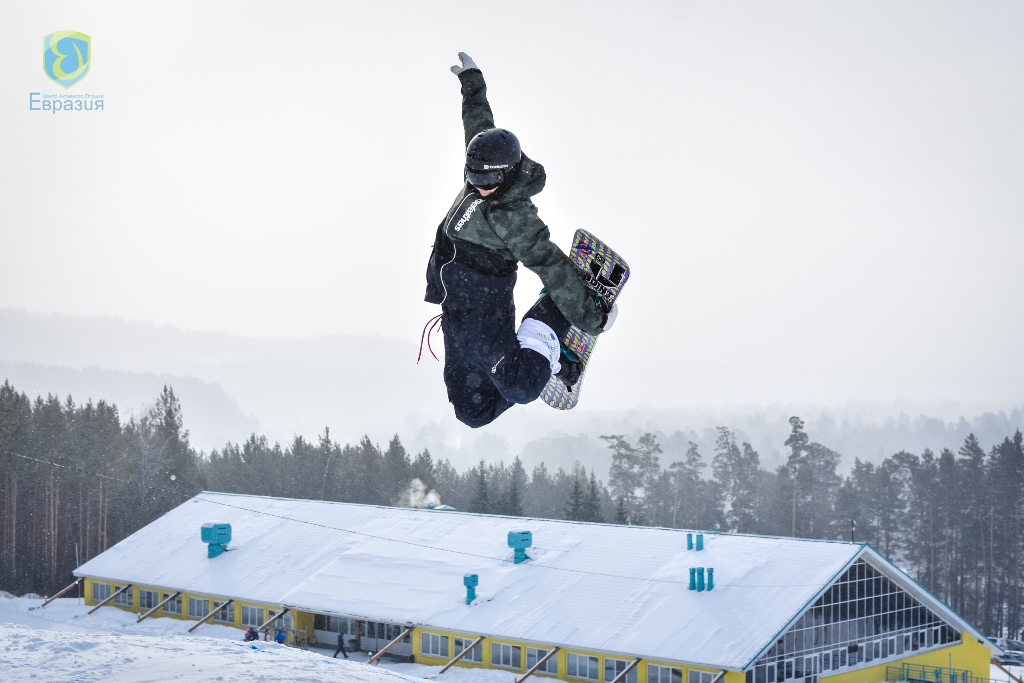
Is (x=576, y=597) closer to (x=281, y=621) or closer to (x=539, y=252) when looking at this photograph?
(x=281, y=621)

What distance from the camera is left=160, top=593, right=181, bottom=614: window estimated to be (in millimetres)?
48653

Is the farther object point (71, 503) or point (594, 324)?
point (71, 503)

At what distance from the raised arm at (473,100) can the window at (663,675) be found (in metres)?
29.1

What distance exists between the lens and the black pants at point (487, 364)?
7328mm

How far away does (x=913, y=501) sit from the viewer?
296 ft

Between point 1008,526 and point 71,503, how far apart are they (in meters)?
73.7

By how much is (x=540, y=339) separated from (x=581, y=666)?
3107cm

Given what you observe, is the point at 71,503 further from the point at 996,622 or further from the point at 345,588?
the point at 996,622

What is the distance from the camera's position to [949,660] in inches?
1731

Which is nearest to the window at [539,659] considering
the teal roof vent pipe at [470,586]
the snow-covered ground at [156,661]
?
the teal roof vent pipe at [470,586]

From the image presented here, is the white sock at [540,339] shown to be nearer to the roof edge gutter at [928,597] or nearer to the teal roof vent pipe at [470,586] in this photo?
the teal roof vent pipe at [470,586]

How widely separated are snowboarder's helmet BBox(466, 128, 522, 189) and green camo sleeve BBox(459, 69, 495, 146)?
3.59 ft

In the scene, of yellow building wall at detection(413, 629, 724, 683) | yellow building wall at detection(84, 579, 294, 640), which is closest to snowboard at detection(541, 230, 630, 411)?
yellow building wall at detection(413, 629, 724, 683)

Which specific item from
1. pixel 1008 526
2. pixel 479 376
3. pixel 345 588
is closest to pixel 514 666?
pixel 345 588
